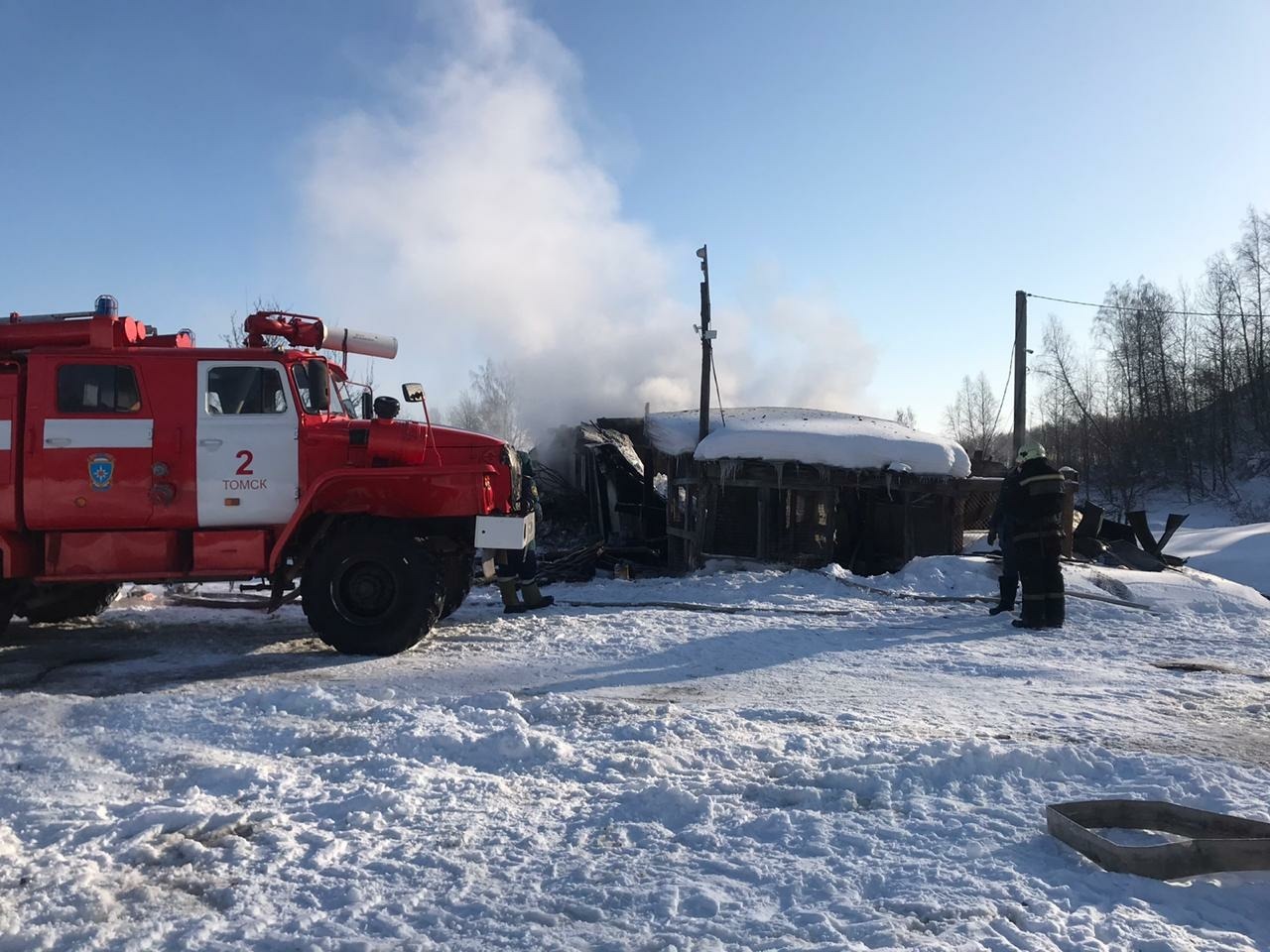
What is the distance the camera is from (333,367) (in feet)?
27.0

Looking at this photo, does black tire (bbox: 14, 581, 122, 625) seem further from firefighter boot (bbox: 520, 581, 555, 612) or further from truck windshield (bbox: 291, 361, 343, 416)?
firefighter boot (bbox: 520, 581, 555, 612)

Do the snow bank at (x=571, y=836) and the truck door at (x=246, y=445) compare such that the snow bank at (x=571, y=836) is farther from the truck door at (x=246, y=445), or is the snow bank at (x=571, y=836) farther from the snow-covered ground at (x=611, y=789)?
the truck door at (x=246, y=445)

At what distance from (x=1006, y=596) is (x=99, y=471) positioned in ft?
28.7

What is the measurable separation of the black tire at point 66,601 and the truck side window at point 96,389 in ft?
6.50

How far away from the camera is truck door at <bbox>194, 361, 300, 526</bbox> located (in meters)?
7.45

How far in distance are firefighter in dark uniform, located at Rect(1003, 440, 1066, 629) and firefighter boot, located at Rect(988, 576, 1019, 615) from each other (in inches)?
18.4

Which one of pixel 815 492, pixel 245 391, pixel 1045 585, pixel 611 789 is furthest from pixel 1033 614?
pixel 245 391

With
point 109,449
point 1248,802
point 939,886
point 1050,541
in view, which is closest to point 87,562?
point 109,449

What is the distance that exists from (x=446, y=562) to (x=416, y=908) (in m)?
5.57

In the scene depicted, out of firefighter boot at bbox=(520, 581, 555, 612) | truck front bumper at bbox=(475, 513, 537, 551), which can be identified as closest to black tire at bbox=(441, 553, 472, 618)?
firefighter boot at bbox=(520, 581, 555, 612)

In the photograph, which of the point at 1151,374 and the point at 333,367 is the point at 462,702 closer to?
the point at 333,367

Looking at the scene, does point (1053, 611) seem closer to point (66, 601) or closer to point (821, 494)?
point (821, 494)

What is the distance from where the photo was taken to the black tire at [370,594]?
7410mm

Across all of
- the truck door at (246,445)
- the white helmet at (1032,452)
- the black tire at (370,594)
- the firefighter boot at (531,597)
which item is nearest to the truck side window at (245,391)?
the truck door at (246,445)
